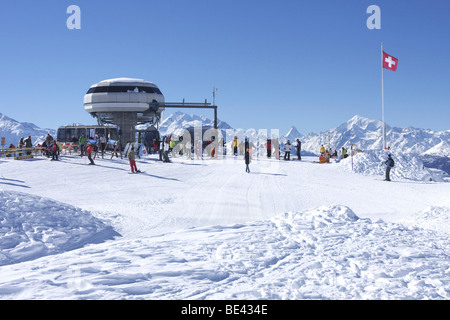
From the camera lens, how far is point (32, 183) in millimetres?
17891

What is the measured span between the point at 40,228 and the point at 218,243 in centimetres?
448

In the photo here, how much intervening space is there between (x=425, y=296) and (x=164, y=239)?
476cm

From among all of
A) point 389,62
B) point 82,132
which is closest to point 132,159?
point 82,132

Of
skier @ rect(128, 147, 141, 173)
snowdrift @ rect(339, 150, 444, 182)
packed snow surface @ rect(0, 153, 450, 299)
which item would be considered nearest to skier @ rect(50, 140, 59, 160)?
skier @ rect(128, 147, 141, 173)

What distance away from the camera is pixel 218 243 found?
7668 millimetres

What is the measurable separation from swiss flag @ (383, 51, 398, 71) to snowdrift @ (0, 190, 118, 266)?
94.2ft

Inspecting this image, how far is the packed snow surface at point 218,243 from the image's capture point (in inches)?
214

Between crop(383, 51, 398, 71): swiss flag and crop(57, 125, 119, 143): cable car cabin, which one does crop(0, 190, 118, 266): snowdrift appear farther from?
crop(383, 51, 398, 71): swiss flag

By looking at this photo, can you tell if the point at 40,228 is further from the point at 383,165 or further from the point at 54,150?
the point at 383,165

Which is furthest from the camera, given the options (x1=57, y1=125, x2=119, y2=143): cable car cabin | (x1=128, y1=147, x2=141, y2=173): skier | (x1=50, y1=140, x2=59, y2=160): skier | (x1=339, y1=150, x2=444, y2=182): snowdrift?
(x1=57, y1=125, x2=119, y2=143): cable car cabin

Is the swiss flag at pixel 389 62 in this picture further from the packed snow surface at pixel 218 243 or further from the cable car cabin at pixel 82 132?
the cable car cabin at pixel 82 132

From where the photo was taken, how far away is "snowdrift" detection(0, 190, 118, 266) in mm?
8305
